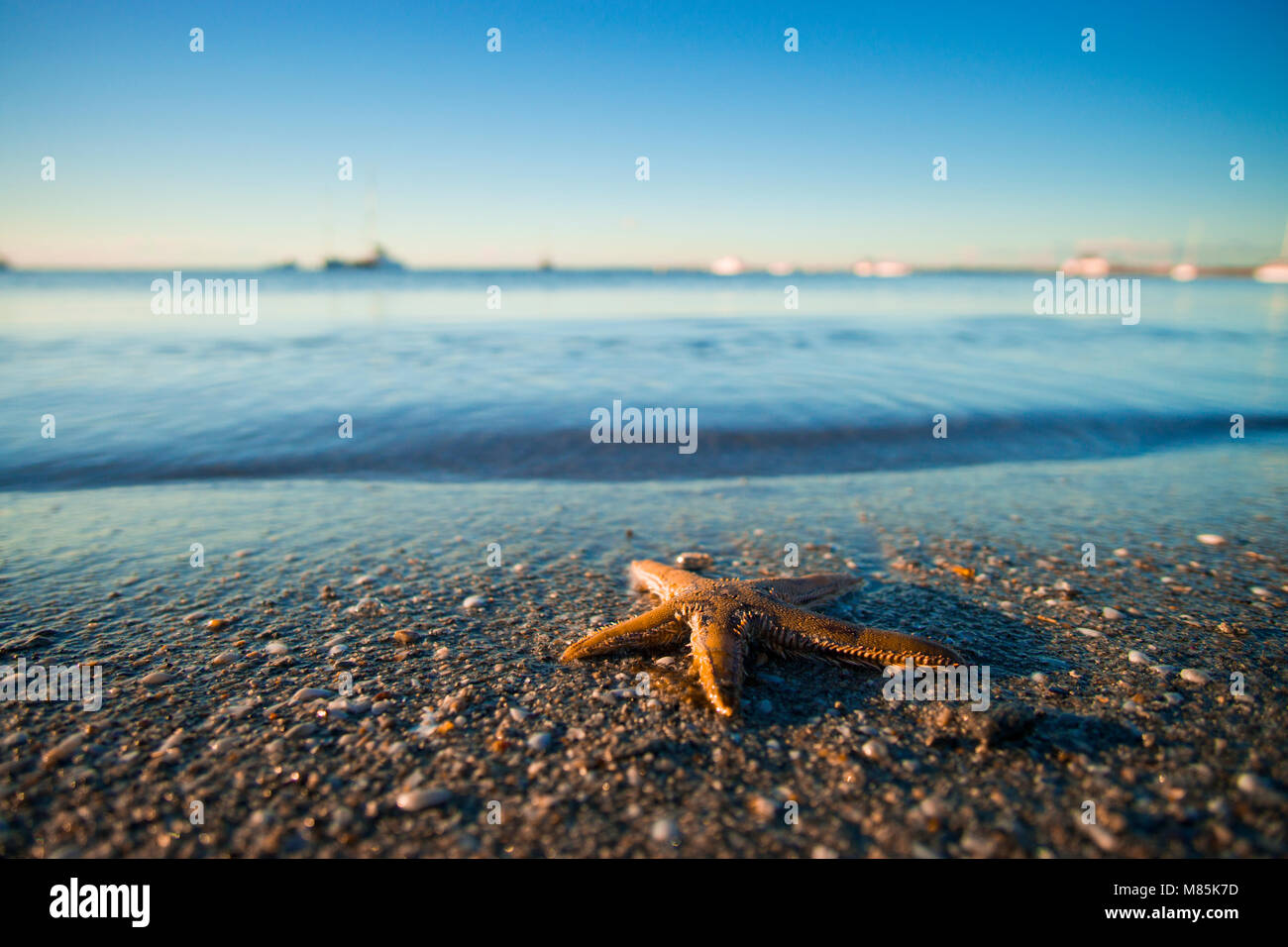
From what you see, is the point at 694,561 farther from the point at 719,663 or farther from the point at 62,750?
the point at 62,750

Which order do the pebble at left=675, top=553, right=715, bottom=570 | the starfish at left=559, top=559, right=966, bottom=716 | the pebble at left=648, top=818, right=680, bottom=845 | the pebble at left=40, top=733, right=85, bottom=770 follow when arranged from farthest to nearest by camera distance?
the pebble at left=675, top=553, right=715, bottom=570 < the starfish at left=559, top=559, right=966, bottom=716 < the pebble at left=40, top=733, right=85, bottom=770 < the pebble at left=648, top=818, right=680, bottom=845

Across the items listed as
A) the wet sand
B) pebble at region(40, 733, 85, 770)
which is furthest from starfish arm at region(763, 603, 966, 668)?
pebble at region(40, 733, 85, 770)

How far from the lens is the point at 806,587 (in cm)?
530

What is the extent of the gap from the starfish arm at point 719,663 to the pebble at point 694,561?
195cm

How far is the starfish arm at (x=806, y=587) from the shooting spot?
506cm

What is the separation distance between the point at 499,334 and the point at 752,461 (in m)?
17.7

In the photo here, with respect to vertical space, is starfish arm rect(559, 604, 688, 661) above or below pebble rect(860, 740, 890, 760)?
above

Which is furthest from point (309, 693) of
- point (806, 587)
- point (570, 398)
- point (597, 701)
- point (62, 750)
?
point (570, 398)

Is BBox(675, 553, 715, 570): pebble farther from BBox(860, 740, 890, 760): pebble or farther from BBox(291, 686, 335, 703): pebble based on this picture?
BBox(291, 686, 335, 703): pebble

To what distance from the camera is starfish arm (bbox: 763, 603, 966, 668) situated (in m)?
4.26

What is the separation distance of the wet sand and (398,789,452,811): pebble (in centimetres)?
1

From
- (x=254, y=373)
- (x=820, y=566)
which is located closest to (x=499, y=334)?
(x=254, y=373)

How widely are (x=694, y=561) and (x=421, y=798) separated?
3.70 m

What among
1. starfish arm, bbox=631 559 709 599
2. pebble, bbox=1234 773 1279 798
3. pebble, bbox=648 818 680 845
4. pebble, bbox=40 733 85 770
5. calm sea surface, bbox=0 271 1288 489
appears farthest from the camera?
calm sea surface, bbox=0 271 1288 489
